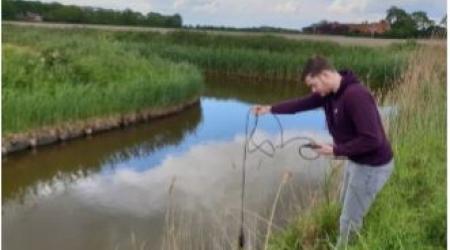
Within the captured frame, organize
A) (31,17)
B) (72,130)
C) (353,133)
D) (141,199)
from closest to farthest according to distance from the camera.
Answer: (353,133), (141,199), (72,130), (31,17)

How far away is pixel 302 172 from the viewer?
738 cm

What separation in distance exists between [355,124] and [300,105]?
57 centimetres

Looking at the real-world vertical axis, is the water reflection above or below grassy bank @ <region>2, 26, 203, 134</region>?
below

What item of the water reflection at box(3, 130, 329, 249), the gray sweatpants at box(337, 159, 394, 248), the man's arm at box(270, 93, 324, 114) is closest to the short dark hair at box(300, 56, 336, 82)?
the man's arm at box(270, 93, 324, 114)

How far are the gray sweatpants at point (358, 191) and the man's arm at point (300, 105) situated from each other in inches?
14.3

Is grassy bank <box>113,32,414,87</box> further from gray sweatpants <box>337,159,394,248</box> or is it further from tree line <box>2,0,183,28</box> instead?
gray sweatpants <box>337,159,394,248</box>

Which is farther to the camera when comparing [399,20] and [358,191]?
[399,20]

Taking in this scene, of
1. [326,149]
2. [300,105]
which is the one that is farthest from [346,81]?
[300,105]

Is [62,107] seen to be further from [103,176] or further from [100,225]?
[100,225]

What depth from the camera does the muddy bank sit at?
8981 millimetres

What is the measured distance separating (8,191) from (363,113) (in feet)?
17.9

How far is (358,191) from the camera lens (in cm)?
340

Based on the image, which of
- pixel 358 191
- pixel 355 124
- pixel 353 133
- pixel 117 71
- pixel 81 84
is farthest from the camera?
pixel 117 71

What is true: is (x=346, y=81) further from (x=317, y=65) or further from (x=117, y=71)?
(x=117, y=71)
